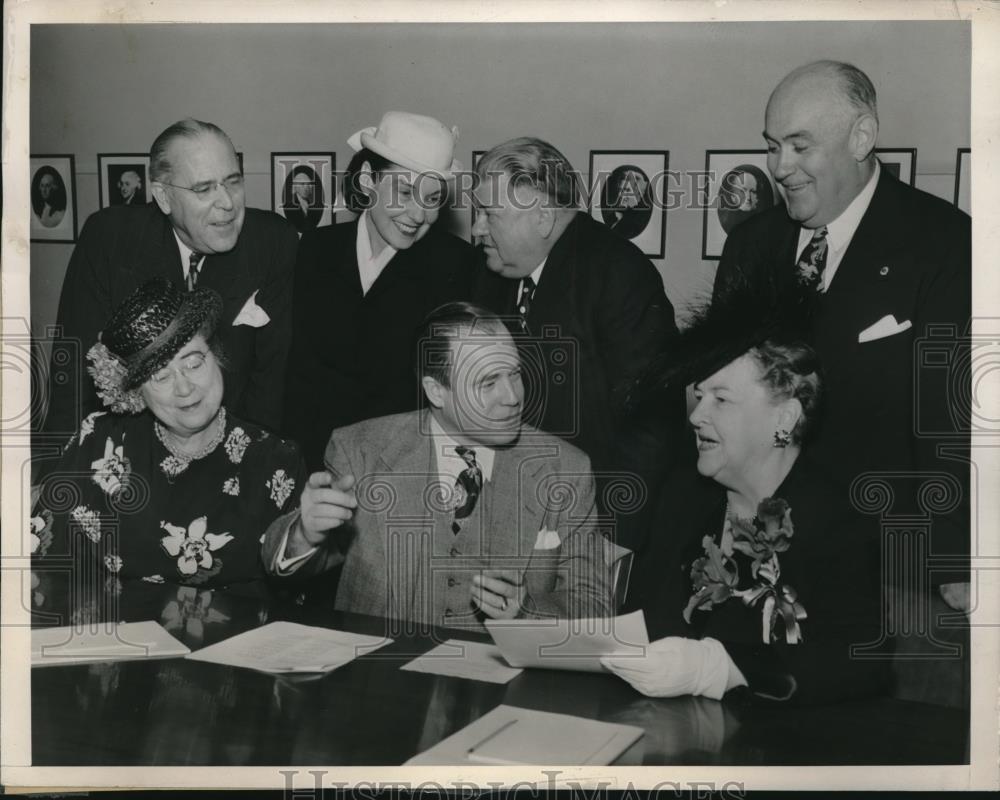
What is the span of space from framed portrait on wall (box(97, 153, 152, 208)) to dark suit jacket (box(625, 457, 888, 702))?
1.84 m

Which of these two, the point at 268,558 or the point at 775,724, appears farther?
the point at 268,558

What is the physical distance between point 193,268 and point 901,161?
2147 millimetres

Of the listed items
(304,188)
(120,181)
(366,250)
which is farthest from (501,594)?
(120,181)

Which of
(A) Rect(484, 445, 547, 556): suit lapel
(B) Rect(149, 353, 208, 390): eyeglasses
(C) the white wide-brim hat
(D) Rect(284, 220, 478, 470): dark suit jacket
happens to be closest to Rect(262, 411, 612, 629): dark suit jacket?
(A) Rect(484, 445, 547, 556): suit lapel

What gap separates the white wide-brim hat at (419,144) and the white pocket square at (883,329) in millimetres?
1292

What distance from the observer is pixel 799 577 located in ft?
10.3

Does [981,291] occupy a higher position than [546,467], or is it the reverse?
[981,291]

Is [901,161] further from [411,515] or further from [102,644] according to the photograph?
[102,644]

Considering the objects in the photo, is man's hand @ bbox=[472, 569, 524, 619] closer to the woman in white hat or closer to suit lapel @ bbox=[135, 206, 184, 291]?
the woman in white hat

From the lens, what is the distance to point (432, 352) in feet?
10.6

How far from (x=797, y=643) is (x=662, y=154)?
1481mm

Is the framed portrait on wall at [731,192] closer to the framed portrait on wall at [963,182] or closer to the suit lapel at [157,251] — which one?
the framed portrait on wall at [963,182]

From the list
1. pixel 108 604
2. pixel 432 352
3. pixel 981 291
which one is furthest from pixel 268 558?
pixel 981 291

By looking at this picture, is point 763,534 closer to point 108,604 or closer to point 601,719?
point 601,719
